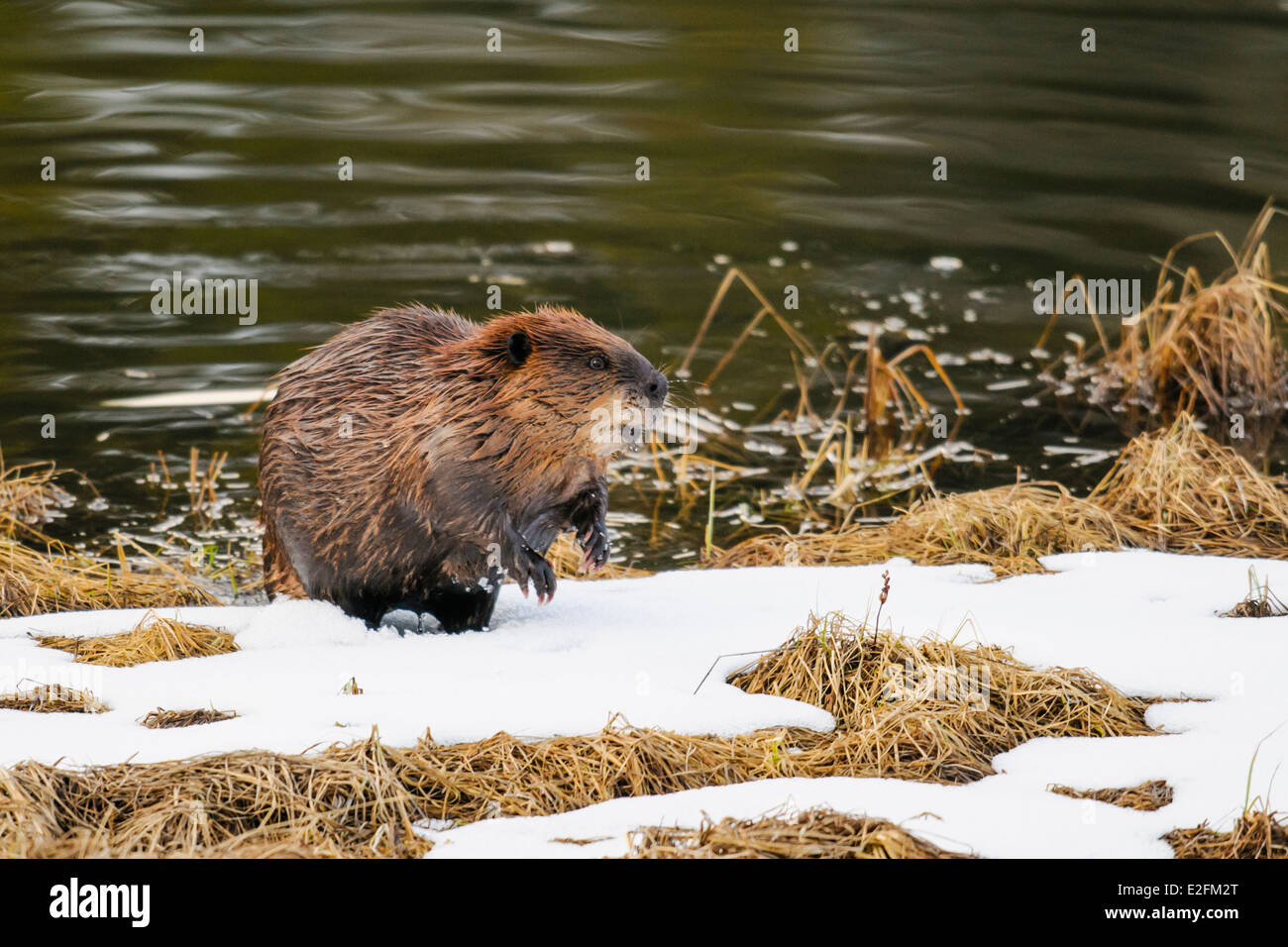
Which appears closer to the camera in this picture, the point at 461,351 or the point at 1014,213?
the point at 461,351

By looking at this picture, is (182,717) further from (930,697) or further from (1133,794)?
(1133,794)

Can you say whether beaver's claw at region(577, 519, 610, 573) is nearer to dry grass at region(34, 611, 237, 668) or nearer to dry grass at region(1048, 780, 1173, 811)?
dry grass at region(34, 611, 237, 668)

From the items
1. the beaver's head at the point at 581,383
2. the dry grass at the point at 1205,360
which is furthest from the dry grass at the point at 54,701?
the dry grass at the point at 1205,360

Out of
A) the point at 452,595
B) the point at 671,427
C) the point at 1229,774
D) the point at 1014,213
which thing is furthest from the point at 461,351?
the point at 1014,213

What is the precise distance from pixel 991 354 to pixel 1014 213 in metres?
2.73

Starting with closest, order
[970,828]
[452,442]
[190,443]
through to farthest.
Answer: [970,828]
[452,442]
[190,443]

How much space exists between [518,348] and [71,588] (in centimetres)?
185

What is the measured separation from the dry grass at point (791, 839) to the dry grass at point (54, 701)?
153cm

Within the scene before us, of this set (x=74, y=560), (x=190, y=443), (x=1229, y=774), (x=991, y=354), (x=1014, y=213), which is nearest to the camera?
(x=1229, y=774)

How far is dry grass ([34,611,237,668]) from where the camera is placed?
4.39 metres

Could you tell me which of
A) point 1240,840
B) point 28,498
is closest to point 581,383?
point 1240,840

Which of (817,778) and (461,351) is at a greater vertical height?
(461,351)
